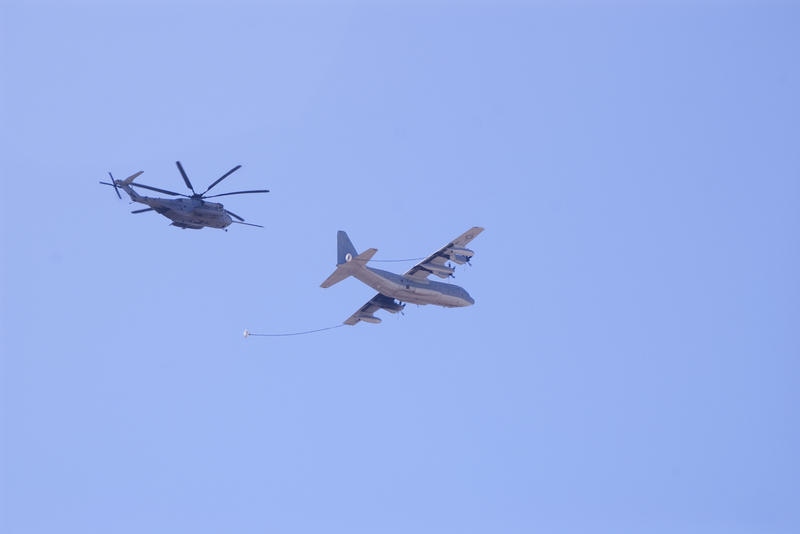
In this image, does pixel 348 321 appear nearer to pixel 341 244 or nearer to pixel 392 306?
pixel 392 306

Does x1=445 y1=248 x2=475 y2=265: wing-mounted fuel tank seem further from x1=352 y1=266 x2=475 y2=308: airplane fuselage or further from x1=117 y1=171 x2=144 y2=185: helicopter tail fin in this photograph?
x1=117 y1=171 x2=144 y2=185: helicopter tail fin

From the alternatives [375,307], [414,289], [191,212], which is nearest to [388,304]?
[375,307]

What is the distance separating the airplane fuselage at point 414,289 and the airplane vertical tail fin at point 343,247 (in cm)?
164

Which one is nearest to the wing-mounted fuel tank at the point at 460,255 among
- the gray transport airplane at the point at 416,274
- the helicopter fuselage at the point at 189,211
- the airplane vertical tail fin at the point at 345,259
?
the gray transport airplane at the point at 416,274

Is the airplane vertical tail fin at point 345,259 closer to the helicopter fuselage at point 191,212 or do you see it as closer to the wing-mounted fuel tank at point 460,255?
the wing-mounted fuel tank at point 460,255

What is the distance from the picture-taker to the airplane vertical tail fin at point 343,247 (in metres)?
65.6

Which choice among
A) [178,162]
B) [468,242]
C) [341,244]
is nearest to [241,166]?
[178,162]

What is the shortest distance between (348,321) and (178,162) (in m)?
20.9

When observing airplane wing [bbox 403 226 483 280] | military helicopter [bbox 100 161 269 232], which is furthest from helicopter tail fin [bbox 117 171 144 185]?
airplane wing [bbox 403 226 483 280]

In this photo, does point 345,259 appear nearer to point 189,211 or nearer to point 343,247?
point 343,247

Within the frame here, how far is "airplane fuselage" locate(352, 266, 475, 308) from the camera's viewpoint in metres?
64.9

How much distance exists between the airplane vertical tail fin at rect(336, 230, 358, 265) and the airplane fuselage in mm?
1639

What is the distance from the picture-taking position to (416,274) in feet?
218

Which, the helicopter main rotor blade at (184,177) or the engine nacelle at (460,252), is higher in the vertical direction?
the engine nacelle at (460,252)
